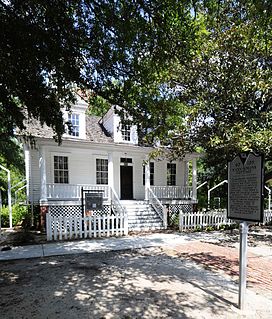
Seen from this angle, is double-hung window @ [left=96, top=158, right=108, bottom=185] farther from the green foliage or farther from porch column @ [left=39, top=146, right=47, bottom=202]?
the green foliage

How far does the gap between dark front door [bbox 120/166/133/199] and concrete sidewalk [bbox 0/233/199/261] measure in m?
5.76

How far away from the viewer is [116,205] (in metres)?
13.3

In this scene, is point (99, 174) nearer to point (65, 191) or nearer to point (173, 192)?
point (65, 191)

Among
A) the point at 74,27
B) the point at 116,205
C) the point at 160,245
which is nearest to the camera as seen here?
the point at 74,27

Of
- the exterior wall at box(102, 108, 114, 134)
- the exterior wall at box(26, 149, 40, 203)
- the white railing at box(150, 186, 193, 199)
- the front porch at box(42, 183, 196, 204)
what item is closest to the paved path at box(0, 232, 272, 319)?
the front porch at box(42, 183, 196, 204)

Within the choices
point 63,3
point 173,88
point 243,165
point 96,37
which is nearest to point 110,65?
point 96,37

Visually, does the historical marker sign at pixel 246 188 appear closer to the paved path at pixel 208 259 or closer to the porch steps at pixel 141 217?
the paved path at pixel 208 259

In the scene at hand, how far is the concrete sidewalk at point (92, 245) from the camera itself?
770 cm

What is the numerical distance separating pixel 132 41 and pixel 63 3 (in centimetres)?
128

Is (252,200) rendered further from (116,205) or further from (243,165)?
(116,205)

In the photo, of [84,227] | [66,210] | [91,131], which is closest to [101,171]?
[91,131]

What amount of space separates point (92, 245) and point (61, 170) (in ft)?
21.7

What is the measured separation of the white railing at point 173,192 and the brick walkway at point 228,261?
6550 millimetres

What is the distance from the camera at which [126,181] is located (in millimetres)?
16312
